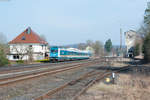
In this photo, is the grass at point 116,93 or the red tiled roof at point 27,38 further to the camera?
the red tiled roof at point 27,38

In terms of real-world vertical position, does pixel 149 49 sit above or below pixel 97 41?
below

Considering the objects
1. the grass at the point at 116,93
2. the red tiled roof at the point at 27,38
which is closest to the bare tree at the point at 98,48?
the red tiled roof at the point at 27,38

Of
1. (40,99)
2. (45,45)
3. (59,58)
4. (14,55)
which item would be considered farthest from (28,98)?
(45,45)

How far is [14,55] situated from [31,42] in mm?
7856

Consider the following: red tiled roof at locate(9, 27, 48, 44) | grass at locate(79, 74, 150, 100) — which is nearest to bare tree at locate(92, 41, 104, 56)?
red tiled roof at locate(9, 27, 48, 44)

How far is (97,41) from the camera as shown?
142875 mm

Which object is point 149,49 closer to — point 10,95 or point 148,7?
point 148,7

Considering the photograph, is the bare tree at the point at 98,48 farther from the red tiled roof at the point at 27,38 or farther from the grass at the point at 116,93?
→ the grass at the point at 116,93

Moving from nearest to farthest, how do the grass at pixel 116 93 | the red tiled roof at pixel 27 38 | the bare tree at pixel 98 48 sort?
→ the grass at pixel 116 93 < the red tiled roof at pixel 27 38 < the bare tree at pixel 98 48

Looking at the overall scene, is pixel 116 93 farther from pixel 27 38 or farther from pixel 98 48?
pixel 98 48

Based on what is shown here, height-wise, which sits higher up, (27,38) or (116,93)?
(27,38)

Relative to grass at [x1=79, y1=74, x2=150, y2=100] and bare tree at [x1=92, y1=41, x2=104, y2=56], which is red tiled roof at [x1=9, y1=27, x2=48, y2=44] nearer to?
grass at [x1=79, y1=74, x2=150, y2=100]

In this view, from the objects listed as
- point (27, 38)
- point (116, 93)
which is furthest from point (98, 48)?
point (116, 93)

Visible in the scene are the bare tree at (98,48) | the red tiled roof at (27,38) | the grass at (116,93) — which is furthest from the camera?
the bare tree at (98,48)
